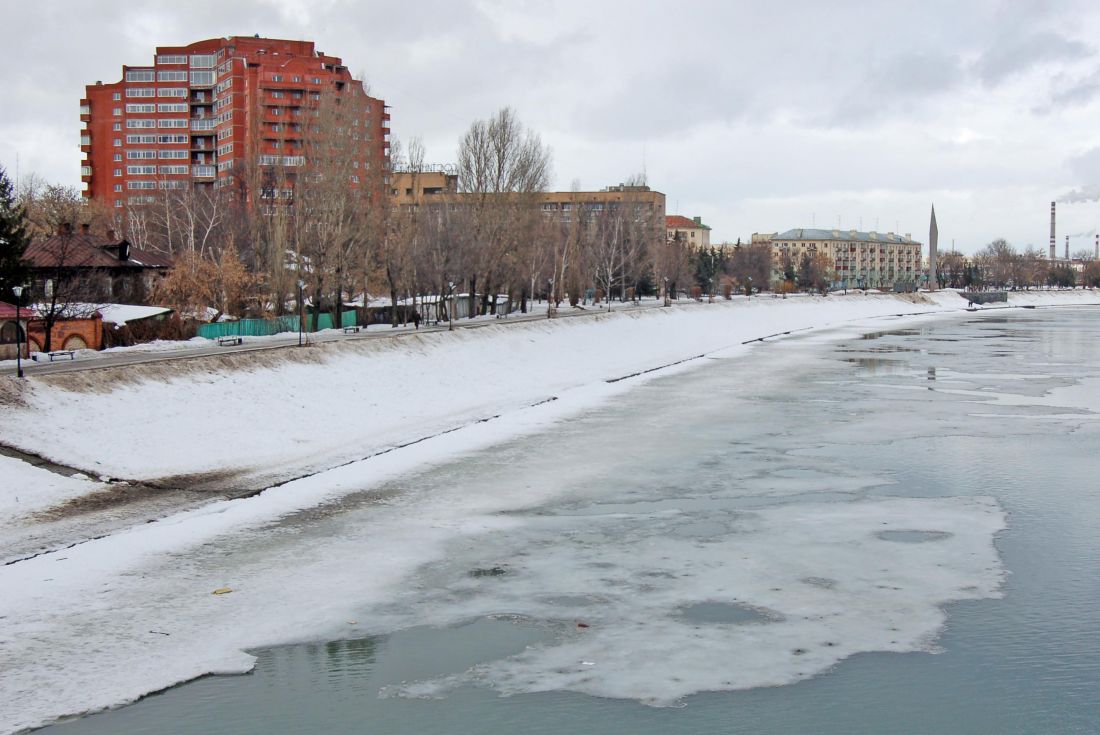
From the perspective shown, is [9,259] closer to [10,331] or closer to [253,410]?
[10,331]

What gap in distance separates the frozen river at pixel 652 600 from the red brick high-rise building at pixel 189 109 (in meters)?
110

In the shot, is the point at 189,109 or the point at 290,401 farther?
the point at 189,109

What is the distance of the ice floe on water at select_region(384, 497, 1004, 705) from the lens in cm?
912

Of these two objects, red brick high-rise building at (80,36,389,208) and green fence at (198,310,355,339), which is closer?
green fence at (198,310,355,339)

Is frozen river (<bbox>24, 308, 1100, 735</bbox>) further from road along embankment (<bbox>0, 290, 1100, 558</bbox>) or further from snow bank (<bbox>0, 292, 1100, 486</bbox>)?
snow bank (<bbox>0, 292, 1100, 486</bbox>)

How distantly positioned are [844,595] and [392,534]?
20.1 ft

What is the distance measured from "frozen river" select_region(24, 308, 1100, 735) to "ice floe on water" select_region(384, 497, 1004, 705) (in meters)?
0.04

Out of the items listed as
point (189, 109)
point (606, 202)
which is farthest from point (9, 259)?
point (189, 109)

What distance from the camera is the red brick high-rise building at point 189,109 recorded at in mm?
123000

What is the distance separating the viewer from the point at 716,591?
1141 centimetres

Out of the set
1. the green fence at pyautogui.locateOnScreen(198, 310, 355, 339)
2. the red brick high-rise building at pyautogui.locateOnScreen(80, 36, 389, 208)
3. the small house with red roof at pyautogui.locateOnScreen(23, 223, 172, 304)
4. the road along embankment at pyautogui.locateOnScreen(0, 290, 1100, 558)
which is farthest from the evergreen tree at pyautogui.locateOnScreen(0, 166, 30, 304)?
the red brick high-rise building at pyautogui.locateOnScreen(80, 36, 389, 208)

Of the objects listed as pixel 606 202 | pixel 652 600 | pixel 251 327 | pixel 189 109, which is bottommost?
pixel 652 600

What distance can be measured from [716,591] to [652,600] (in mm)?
792

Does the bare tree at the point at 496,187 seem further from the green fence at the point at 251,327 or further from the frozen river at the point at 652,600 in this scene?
the frozen river at the point at 652,600
